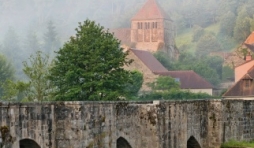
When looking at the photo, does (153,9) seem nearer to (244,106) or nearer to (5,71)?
(5,71)

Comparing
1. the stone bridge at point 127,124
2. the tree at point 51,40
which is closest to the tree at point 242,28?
the tree at point 51,40

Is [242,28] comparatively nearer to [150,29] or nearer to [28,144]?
[150,29]

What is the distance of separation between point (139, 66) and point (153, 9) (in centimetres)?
6695

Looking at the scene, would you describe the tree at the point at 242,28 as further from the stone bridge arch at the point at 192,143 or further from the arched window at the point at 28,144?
the arched window at the point at 28,144

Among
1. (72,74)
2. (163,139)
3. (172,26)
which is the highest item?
(172,26)

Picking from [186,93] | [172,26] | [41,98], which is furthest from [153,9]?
[41,98]

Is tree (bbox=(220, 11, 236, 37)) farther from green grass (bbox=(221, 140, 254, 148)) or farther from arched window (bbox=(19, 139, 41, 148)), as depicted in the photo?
arched window (bbox=(19, 139, 41, 148))

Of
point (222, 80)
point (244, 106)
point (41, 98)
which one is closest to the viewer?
point (244, 106)

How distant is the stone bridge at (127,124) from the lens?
70.5ft

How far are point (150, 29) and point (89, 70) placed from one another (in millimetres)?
119490

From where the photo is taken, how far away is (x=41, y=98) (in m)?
45.9

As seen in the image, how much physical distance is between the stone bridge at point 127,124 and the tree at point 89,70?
11.0 metres

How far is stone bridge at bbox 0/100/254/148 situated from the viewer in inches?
846

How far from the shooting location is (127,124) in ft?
82.3
